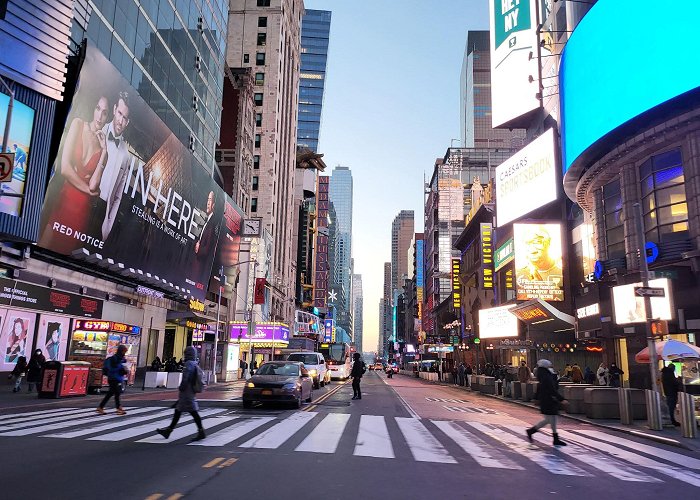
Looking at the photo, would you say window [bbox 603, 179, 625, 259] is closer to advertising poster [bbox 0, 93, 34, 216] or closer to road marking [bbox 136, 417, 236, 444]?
road marking [bbox 136, 417, 236, 444]

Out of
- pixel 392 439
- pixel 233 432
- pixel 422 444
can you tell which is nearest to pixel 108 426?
pixel 233 432

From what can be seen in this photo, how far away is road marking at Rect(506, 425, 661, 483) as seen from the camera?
838 cm

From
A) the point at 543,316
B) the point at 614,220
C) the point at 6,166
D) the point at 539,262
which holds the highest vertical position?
the point at 614,220

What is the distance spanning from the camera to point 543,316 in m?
34.6

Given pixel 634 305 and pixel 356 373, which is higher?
pixel 634 305

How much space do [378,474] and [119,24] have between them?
2956 cm

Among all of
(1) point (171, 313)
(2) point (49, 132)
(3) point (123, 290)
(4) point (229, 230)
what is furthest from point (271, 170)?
(2) point (49, 132)

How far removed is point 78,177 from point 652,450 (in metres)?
24.2

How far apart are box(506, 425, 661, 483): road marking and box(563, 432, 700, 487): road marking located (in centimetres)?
40

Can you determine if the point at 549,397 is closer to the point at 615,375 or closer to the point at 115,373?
the point at 115,373

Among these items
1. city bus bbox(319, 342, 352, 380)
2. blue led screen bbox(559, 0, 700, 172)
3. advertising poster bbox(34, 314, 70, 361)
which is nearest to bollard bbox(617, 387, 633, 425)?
blue led screen bbox(559, 0, 700, 172)

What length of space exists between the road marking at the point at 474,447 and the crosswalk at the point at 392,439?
0.02 meters

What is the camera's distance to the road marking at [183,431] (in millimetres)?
9961

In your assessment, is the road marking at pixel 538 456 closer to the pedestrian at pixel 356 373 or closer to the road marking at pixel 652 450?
the road marking at pixel 652 450
